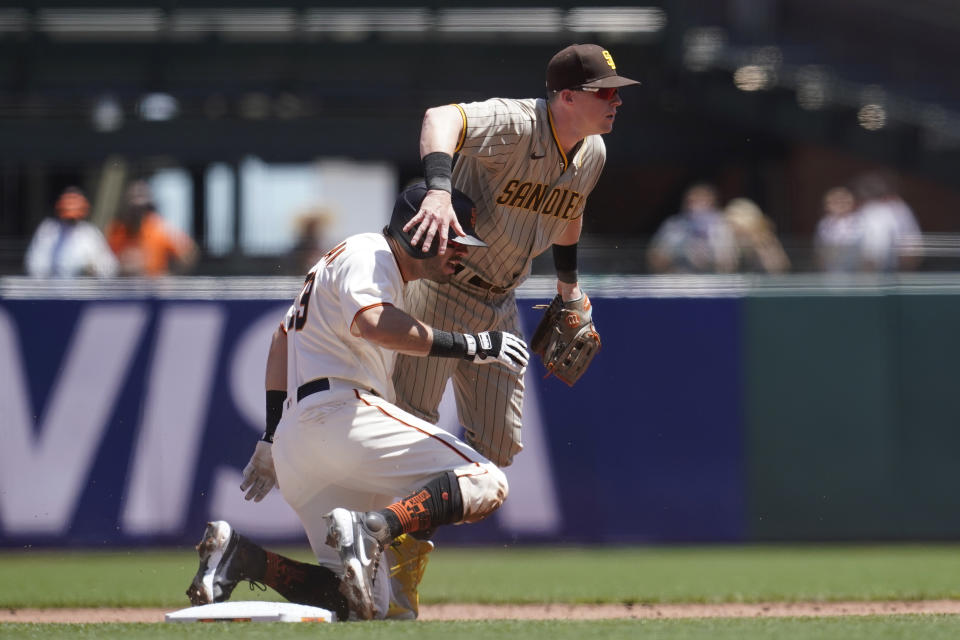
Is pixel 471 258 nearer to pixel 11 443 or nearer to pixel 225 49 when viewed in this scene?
pixel 11 443

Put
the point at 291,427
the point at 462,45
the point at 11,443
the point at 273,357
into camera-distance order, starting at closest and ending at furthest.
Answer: the point at 291,427
the point at 273,357
the point at 11,443
the point at 462,45

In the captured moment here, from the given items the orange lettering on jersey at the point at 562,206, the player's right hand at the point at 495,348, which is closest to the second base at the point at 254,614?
the player's right hand at the point at 495,348

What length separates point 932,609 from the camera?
5.77m

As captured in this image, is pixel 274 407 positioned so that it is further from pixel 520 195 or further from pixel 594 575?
pixel 594 575

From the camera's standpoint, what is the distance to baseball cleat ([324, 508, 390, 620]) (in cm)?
448

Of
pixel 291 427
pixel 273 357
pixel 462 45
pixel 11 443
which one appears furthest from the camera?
pixel 462 45

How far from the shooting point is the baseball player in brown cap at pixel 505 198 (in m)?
5.07

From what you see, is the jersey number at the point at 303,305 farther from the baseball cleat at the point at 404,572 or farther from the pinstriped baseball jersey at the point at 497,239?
the baseball cleat at the point at 404,572

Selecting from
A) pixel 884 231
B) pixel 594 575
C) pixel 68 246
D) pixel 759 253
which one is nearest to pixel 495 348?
pixel 594 575

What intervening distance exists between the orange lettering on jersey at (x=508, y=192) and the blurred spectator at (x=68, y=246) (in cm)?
413

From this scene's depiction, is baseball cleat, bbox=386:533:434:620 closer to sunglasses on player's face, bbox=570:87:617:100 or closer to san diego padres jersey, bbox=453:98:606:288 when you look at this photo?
san diego padres jersey, bbox=453:98:606:288

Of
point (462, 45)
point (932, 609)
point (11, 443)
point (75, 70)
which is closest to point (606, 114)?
point (932, 609)

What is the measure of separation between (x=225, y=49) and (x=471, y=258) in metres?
9.66

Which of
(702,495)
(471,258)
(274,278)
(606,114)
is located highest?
(606,114)
